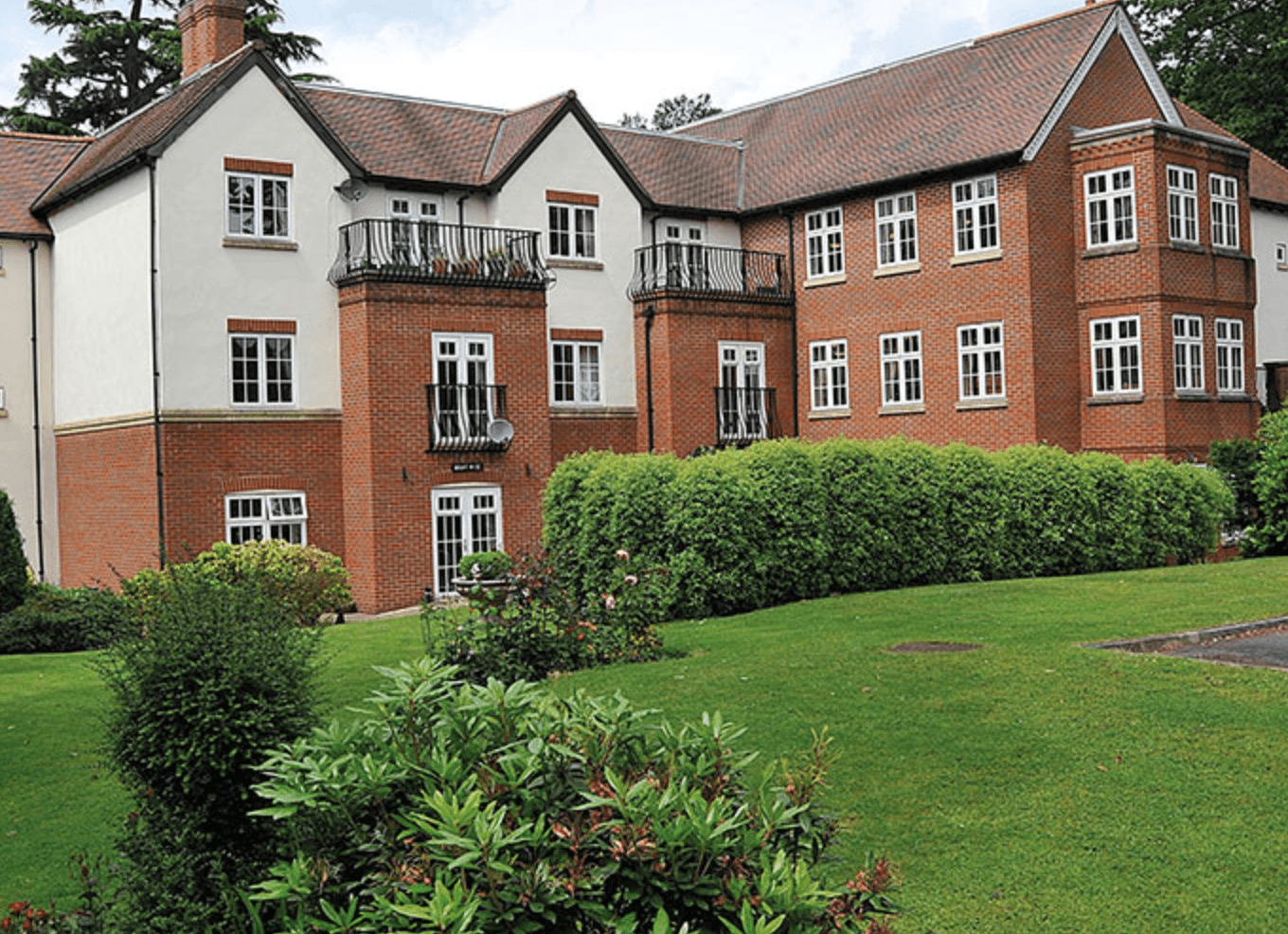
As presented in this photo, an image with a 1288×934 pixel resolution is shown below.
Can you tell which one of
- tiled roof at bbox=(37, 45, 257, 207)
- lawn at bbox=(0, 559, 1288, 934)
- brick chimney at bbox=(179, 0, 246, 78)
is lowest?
lawn at bbox=(0, 559, 1288, 934)

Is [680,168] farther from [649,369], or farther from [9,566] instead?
[9,566]

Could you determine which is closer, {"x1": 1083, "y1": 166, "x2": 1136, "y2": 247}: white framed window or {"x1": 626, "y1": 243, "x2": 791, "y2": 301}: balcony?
{"x1": 1083, "y1": 166, "x2": 1136, "y2": 247}: white framed window

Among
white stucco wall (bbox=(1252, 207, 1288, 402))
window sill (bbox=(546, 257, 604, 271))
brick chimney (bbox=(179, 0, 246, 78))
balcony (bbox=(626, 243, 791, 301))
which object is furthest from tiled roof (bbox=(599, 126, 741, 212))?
white stucco wall (bbox=(1252, 207, 1288, 402))

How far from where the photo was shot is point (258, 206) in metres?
26.2

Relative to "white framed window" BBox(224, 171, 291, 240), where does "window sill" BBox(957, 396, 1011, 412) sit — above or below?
below

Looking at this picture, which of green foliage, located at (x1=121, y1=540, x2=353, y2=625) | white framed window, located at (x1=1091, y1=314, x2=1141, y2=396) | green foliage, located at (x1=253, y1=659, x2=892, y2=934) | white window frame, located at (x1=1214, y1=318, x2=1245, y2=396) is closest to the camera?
green foliage, located at (x1=253, y1=659, x2=892, y2=934)

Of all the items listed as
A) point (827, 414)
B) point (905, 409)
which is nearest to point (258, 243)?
point (827, 414)

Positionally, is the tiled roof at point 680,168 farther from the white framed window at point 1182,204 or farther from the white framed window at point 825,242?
the white framed window at point 1182,204

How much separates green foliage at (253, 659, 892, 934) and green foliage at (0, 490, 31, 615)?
18656mm

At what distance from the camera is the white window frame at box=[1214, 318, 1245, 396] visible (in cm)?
2955

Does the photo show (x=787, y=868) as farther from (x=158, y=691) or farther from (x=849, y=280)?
(x=849, y=280)

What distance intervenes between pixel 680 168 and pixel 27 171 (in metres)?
15.1

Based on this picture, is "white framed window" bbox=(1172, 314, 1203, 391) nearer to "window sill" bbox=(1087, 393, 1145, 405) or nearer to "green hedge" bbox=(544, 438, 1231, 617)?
"window sill" bbox=(1087, 393, 1145, 405)

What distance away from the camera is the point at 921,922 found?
6.62 meters
